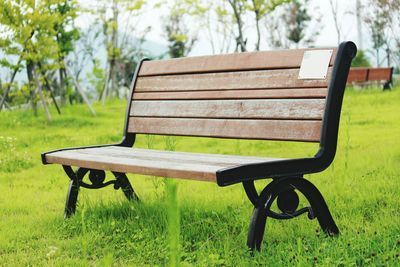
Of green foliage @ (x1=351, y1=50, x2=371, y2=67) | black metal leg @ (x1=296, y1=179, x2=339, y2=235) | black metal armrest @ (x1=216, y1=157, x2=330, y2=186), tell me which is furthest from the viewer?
green foliage @ (x1=351, y1=50, x2=371, y2=67)

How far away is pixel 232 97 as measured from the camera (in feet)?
12.0

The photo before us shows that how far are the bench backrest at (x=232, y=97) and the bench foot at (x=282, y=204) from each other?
0.26m

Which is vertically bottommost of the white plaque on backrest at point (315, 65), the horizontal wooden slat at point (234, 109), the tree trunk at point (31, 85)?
the tree trunk at point (31, 85)

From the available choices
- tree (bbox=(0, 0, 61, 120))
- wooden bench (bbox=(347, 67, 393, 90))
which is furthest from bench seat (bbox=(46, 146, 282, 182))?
wooden bench (bbox=(347, 67, 393, 90))

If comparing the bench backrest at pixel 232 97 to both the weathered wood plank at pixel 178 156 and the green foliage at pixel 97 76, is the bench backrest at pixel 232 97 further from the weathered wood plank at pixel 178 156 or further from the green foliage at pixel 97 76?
the green foliage at pixel 97 76

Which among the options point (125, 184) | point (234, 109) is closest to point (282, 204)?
point (234, 109)

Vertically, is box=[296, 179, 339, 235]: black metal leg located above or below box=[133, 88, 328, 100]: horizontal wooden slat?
below

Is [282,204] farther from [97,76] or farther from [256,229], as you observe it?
[97,76]

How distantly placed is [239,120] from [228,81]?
289mm

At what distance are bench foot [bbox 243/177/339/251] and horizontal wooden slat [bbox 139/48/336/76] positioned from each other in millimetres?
639

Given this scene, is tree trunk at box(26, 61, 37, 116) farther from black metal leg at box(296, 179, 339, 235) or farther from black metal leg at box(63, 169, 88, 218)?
black metal leg at box(296, 179, 339, 235)

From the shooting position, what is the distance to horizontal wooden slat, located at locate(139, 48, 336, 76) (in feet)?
11.1

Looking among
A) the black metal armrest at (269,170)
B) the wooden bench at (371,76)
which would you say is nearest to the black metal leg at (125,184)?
the black metal armrest at (269,170)

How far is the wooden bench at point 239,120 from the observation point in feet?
9.32
